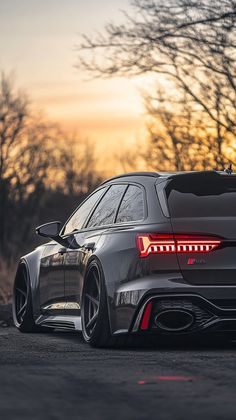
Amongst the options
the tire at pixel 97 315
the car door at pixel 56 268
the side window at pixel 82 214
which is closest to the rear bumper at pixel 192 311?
the tire at pixel 97 315

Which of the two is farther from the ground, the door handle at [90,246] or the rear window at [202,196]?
the rear window at [202,196]

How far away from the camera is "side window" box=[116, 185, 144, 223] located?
9.78m

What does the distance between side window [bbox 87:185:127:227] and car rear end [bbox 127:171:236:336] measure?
3.43ft

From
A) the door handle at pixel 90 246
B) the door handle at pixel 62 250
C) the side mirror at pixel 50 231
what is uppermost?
the side mirror at pixel 50 231

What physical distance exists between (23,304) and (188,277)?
3477 millimetres

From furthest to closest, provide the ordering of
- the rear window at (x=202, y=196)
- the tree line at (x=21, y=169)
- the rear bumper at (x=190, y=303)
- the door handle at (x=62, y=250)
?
the tree line at (x=21, y=169) → the door handle at (x=62, y=250) → the rear window at (x=202, y=196) → the rear bumper at (x=190, y=303)

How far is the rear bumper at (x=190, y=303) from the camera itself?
9125 mm

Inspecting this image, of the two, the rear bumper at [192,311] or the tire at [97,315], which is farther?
the tire at [97,315]

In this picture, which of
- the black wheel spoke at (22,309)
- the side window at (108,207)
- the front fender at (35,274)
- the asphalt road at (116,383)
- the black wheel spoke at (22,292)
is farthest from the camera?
the black wheel spoke at (22,292)

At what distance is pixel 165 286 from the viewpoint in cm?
913

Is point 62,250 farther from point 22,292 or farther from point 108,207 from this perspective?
point 22,292

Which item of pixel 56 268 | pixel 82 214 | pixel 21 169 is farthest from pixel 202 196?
pixel 21 169

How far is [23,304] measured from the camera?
40.2 feet

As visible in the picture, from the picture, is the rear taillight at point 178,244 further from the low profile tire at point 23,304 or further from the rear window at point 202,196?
the low profile tire at point 23,304
